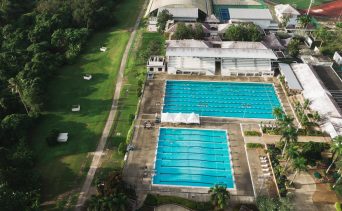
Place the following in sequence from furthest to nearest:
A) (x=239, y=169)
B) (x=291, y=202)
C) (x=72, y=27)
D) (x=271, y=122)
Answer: (x=72, y=27)
(x=271, y=122)
(x=239, y=169)
(x=291, y=202)

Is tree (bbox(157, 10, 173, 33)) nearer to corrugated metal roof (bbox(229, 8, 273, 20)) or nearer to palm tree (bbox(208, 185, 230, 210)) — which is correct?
corrugated metal roof (bbox(229, 8, 273, 20))

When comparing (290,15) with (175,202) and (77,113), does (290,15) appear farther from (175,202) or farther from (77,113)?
(175,202)

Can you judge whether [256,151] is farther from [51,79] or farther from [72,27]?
[72,27]

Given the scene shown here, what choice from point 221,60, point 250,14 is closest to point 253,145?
point 221,60

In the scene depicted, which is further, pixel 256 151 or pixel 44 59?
pixel 44 59

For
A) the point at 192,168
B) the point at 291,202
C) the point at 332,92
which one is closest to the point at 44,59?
the point at 192,168

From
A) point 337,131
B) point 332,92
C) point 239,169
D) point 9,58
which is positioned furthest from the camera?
point 9,58

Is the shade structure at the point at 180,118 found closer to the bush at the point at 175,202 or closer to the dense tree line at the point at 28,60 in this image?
the bush at the point at 175,202
